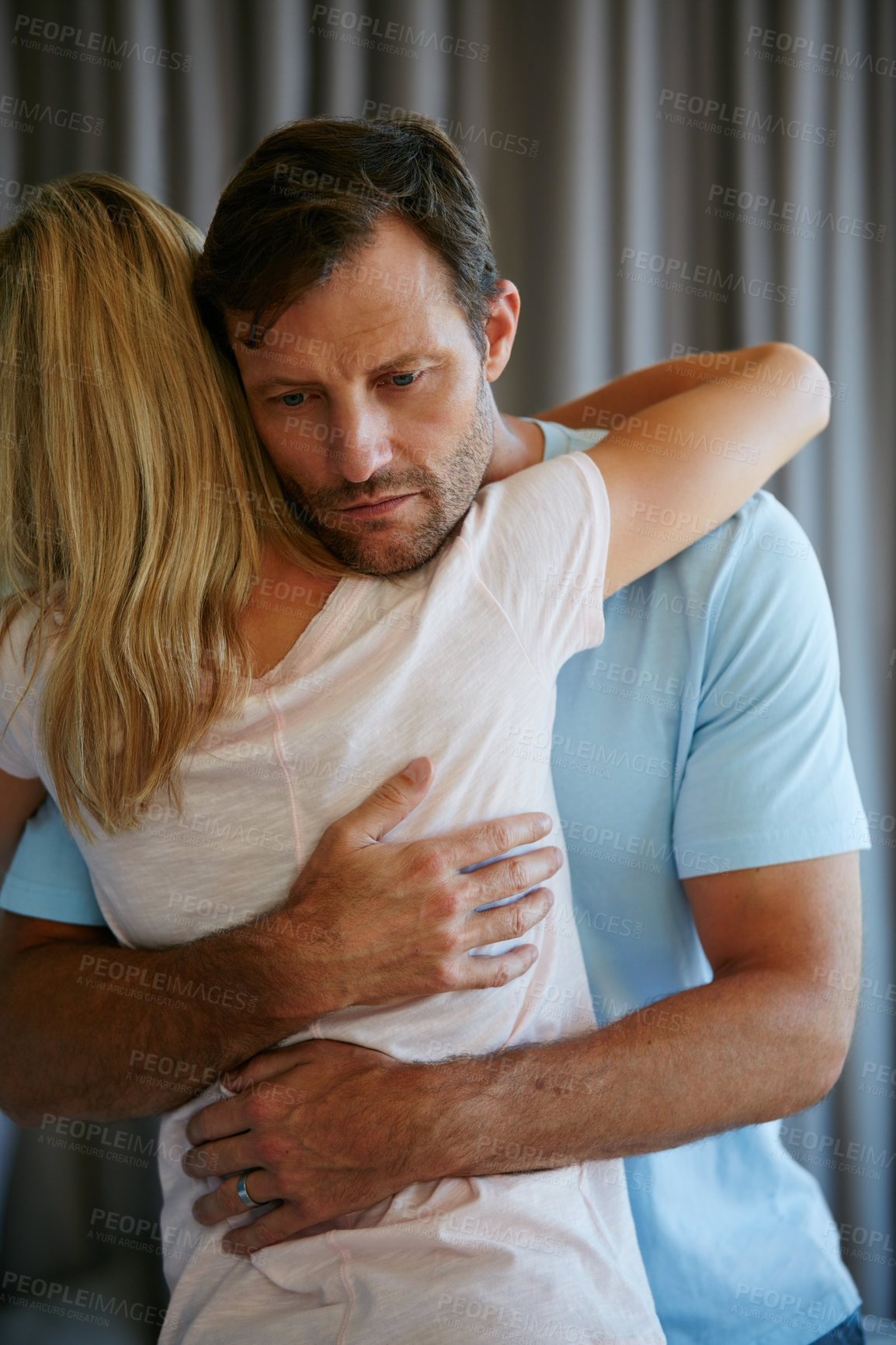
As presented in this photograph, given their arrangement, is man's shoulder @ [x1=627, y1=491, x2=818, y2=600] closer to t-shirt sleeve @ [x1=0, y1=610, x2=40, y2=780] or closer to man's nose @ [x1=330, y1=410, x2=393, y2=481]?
man's nose @ [x1=330, y1=410, x2=393, y2=481]

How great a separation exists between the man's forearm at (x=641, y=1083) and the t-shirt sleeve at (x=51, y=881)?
0.48 meters

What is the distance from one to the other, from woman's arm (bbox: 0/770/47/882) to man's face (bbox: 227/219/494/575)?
0.45 metres

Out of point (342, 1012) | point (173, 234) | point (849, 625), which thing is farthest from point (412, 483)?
point (849, 625)

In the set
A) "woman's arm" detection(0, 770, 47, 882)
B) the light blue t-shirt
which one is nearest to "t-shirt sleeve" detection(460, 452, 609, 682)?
the light blue t-shirt

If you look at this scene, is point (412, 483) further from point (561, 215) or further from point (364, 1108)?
point (561, 215)

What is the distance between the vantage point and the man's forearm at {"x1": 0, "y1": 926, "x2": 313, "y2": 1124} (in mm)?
873

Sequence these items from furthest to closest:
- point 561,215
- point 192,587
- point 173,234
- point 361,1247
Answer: point 561,215, point 173,234, point 192,587, point 361,1247

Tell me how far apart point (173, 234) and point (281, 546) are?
371 mm

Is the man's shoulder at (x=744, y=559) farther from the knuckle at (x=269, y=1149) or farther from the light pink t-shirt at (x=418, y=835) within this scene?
the knuckle at (x=269, y=1149)

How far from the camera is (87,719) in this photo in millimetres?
893

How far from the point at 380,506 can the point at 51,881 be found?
1.90ft

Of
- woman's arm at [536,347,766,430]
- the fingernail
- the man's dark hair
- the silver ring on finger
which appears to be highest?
the man's dark hair

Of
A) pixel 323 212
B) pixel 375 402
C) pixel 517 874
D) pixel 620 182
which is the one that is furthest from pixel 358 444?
pixel 620 182

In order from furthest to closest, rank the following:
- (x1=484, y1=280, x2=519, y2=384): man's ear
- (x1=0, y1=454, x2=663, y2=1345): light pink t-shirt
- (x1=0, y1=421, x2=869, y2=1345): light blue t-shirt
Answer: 1. (x1=484, y1=280, x2=519, y2=384): man's ear
2. (x1=0, y1=421, x2=869, y2=1345): light blue t-shirt
3. (x1=0, y1=454, x2=663, y2=1345): light pink t-shirt
